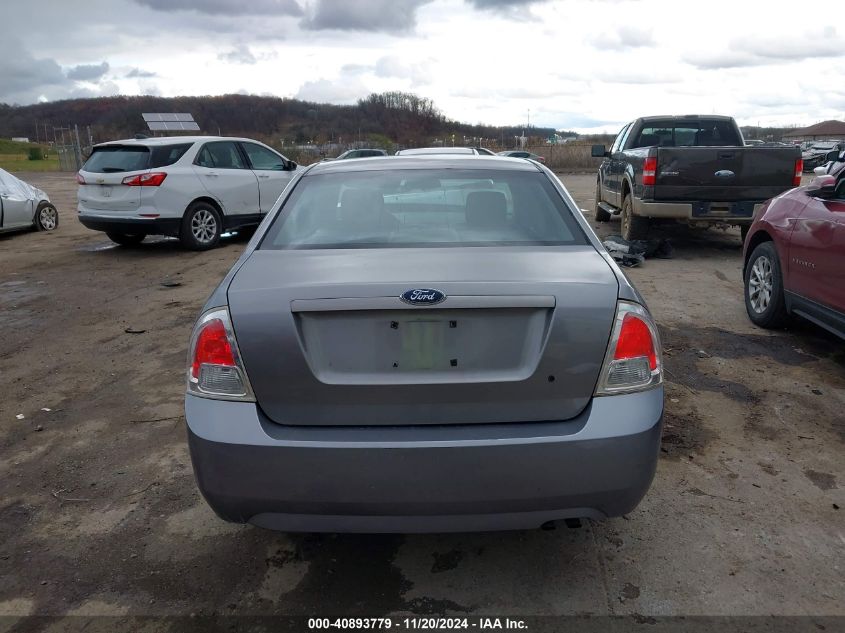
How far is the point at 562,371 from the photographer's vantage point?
2324mm

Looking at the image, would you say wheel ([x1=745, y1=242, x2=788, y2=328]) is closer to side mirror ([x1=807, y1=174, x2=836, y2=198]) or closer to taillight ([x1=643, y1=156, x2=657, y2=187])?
side mirror ([x1=807, y1=174, x2=836, y2=198])

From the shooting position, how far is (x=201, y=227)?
1091 centimetres

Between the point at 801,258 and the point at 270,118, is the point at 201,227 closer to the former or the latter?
the point at 801,258

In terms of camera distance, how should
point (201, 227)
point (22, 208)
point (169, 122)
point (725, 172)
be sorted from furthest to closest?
point (169, 122)
point (22, 208)
point (201, 227)
point (725, 172)

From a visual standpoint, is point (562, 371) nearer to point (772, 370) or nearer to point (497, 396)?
point (497, 396)

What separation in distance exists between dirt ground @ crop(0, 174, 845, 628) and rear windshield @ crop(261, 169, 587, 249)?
1329 mm

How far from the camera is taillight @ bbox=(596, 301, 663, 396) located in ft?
7.78

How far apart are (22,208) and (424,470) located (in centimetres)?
1365

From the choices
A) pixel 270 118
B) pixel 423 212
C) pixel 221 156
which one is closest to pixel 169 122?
pixel 270 118

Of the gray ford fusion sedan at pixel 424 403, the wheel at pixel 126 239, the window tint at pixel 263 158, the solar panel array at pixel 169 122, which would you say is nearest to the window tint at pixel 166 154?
the window tint at pixel 263 158

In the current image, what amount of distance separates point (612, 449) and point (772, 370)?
3.36 m

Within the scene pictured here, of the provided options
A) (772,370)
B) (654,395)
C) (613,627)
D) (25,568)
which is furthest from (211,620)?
(772,370)

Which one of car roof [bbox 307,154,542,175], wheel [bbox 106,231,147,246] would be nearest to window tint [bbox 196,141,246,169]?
wheel [bbox 106,231,147,246]

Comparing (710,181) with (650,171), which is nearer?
(710,181)
